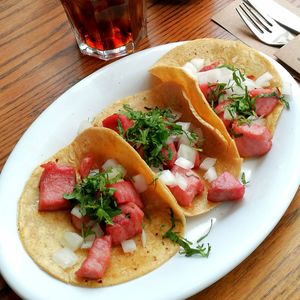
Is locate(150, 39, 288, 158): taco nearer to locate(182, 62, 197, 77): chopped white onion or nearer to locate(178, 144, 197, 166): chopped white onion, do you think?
locate(182, 62, 197, 77): chopped white onion

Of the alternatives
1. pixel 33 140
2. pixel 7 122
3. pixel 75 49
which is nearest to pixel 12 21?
pixel 75 49

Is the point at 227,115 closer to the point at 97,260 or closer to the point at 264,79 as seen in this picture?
the point at 264,79

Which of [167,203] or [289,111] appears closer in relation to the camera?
[167,203]

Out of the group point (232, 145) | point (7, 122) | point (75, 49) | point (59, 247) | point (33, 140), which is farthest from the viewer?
point (75, 49)

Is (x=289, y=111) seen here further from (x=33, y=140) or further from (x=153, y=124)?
(x=33, y=140)

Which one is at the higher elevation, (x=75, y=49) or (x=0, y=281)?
(x=75, y=49)

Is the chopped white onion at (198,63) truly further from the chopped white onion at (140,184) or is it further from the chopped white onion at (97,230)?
the chopped white onion at (97,230)
